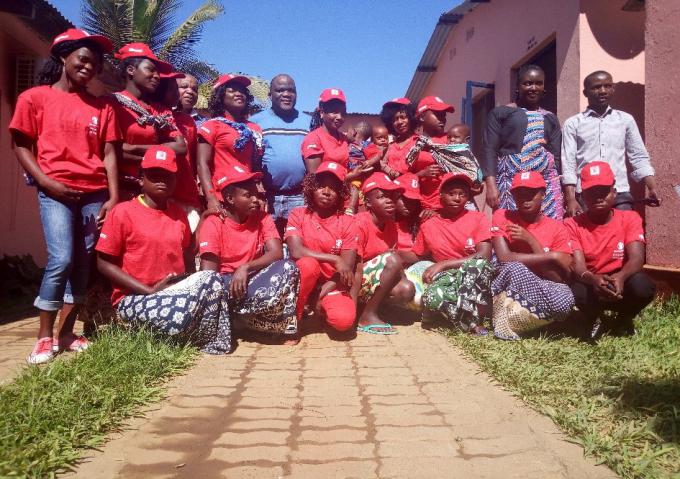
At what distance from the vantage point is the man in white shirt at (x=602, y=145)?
4918 millimetres

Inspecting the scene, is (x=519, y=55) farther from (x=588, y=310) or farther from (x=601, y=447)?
(x=601, y=447)

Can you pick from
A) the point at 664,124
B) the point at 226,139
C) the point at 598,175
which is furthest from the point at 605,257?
the point at 226,139

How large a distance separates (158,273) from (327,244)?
1.40m

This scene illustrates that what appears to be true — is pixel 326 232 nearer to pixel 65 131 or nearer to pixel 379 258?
pixel 379 258

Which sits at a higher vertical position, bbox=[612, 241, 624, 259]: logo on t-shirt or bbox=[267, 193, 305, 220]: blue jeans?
bbox=[267, 193, 305, 220]: blue jeans

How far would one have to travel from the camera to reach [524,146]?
16.7 feet

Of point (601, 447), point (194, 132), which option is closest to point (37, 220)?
point (194, 132)

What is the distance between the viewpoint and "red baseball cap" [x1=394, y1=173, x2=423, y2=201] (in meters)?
5.33

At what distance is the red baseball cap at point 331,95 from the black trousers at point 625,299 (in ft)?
8.74

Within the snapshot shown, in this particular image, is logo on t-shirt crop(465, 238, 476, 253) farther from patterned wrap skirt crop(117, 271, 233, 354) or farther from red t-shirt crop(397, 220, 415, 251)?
patterned wrap skirt crop(117, 271, 233, 354)

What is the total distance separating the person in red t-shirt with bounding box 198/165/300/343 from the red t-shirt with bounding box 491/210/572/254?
1674 mm

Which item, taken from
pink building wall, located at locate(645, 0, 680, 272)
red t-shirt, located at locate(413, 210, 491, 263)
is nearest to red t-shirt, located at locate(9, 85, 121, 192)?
red t-shirt, located at locate(413, 210, 491, 263)

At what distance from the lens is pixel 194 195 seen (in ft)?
15.4

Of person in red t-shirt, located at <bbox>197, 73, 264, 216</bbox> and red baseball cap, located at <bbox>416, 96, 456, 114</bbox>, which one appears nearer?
person in red t-shirt, located at <bbox>197, 73, 264, 216</bbox>
